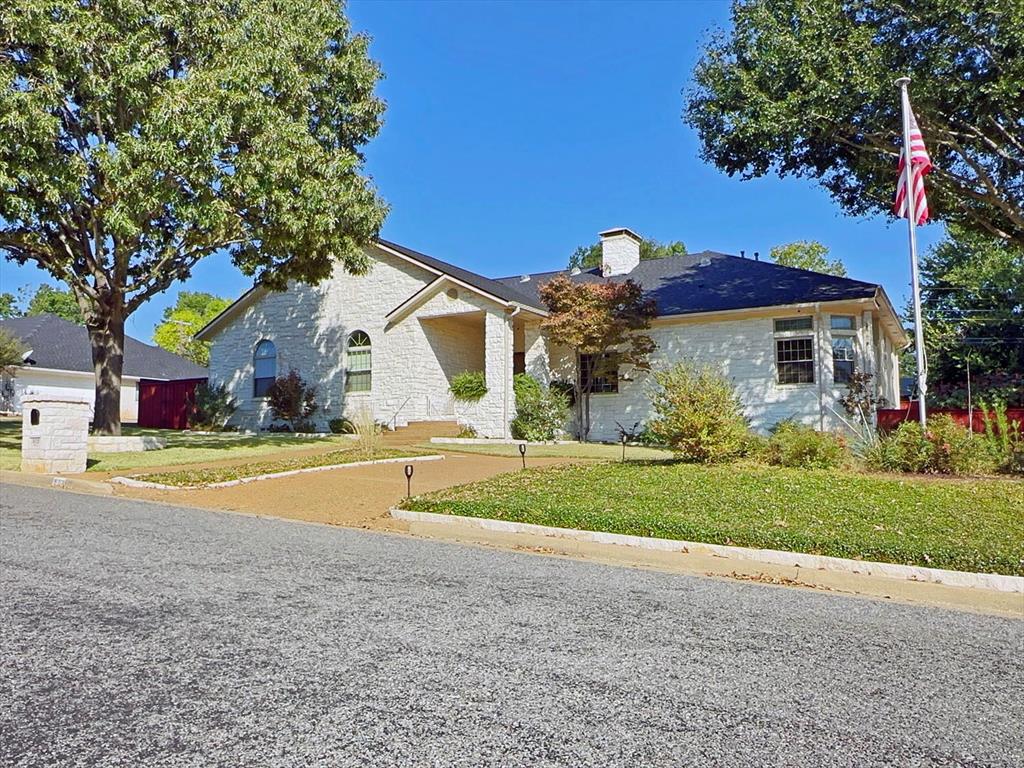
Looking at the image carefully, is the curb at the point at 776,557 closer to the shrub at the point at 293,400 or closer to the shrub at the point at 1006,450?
the shrub at the point at 1006,450

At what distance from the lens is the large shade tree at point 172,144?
1142 centimetres

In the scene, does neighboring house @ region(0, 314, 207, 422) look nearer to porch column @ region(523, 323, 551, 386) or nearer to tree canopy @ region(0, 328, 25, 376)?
tree canopy @ region(0, 328, 25, 376)

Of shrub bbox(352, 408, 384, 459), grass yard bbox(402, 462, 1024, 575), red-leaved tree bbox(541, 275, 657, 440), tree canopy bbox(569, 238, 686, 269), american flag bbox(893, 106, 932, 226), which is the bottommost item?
grass yard bbox(402, 462, 1024, 575)

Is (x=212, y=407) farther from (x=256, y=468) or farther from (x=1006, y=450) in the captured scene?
(x=1006, y=450)

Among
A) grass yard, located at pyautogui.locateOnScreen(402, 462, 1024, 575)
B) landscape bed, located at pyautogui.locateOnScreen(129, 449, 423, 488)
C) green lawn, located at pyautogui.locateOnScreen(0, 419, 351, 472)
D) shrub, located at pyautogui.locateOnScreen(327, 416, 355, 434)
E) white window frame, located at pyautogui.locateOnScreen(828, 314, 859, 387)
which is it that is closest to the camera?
grass yard, located at pyautogui.locateOnScreen(402, 462, 1024, 575)

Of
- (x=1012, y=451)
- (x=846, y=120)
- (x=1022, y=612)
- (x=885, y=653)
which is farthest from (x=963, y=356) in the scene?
(x=885, y=653)

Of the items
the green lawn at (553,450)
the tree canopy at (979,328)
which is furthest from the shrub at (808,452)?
the tree canopy at (979,328)

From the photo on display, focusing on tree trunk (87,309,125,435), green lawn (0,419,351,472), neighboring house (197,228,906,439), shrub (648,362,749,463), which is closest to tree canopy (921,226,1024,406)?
neighboring house (197,228,906,439)

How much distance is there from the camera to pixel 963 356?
25.1m

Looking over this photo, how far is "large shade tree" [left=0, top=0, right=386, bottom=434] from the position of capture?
11422 millimetres

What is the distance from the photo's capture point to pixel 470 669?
3193mm

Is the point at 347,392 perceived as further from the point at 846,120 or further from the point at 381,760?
the point at 381,760

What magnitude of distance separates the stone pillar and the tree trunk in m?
3.32

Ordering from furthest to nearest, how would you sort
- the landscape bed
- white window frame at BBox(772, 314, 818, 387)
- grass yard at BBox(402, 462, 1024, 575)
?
white window frame at BBox(772, 314, 818, 387)
the landscape bed
grass yard at BBox(402, 462, 1024, 575)
